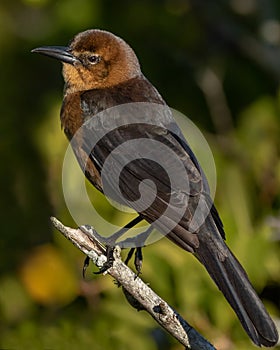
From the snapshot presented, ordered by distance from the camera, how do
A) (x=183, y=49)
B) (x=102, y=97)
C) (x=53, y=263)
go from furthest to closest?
(x=183, y=49), (x=53, y=263), (x=102, y=97)

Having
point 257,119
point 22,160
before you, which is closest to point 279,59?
point 257,119

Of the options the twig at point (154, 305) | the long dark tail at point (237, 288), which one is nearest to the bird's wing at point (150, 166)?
the long dark tail at point (237, 288)

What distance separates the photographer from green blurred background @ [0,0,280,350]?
21.8 ft

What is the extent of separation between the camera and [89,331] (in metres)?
6.76

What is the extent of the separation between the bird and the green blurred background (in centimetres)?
56

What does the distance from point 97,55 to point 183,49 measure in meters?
2.36

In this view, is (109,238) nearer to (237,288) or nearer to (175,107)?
(237,288)

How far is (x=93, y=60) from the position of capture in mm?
6914

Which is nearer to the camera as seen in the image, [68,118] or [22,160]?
[68,118]

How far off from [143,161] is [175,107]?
241cm

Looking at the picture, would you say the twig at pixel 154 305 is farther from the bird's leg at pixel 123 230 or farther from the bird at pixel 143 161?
the bird's leg at pixel 123 230

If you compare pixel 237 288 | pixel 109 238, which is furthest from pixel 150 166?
pixel 237 288

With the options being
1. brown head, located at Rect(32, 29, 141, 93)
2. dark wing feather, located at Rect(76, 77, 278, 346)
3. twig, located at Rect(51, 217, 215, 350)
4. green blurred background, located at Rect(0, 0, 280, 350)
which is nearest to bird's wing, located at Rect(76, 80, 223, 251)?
dark wing feather, located at Rect(76, 77, 278, 346)

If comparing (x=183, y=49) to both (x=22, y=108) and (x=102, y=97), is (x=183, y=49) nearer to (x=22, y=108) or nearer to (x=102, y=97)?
(x=22, y=108)
